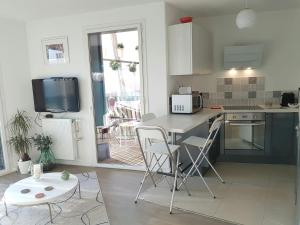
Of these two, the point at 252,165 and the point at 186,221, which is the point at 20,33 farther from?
the point at 252,165

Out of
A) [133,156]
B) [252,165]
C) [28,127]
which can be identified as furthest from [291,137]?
[28,127]

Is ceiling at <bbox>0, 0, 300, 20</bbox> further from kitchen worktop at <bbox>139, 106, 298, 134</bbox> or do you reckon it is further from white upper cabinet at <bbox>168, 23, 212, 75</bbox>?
kitchen worktop at <bbox>139, 106, 298, 134</bbox>

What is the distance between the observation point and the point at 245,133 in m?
4.03

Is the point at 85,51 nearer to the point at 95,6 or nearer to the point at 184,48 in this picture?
the point at 95,6

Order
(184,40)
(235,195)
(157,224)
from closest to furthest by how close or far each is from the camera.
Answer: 1. (157,224)
2. (235,195)
3. (184,40)

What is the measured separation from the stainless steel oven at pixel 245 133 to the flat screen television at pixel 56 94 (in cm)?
234

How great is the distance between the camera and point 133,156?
452 centimetres

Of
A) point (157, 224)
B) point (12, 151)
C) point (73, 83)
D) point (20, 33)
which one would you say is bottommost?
point (157, 224)

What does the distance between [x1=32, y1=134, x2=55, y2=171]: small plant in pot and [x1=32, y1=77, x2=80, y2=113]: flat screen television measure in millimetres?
466

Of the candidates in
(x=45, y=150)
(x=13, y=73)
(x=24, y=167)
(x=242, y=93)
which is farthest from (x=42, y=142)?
(x=242, y=93)

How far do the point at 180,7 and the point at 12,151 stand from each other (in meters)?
3.36

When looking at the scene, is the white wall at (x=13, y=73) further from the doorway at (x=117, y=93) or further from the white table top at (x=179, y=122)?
the white table top at (x=179, y=122)

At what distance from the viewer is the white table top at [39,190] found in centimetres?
245

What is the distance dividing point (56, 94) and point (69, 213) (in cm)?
205
